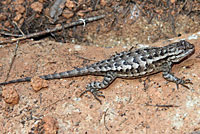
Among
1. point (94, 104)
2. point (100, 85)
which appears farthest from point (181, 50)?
point (94, 104)

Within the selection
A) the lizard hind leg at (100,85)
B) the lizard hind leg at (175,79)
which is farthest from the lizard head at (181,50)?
the lizard hind leg at (100,85)

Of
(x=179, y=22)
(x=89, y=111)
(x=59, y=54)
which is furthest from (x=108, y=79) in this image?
(x=179, y=22)

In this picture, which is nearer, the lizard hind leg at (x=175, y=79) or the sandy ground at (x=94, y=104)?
the sandy ground at (x=94, y=104)

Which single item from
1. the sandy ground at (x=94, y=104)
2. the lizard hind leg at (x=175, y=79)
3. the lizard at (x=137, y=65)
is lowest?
the sandy ground at (x=94, y=104)

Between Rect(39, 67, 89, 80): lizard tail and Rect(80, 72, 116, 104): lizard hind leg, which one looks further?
Rect(39, 67, 89, 80): lizard tail

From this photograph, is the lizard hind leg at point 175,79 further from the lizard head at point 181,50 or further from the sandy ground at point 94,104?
the lizard head at point 181,50

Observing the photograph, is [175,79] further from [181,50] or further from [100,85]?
[100,85]

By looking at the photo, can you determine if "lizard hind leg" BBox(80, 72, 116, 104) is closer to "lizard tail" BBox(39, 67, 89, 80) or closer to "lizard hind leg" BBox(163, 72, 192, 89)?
"lizard tail" BBox(39, 67, 89, 80)

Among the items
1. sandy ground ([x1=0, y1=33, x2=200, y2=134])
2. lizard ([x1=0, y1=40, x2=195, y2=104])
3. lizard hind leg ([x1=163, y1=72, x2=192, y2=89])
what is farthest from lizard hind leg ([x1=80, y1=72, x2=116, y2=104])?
lizard hind leg ([x1=163, y1=72, x2=192, y2=89])
